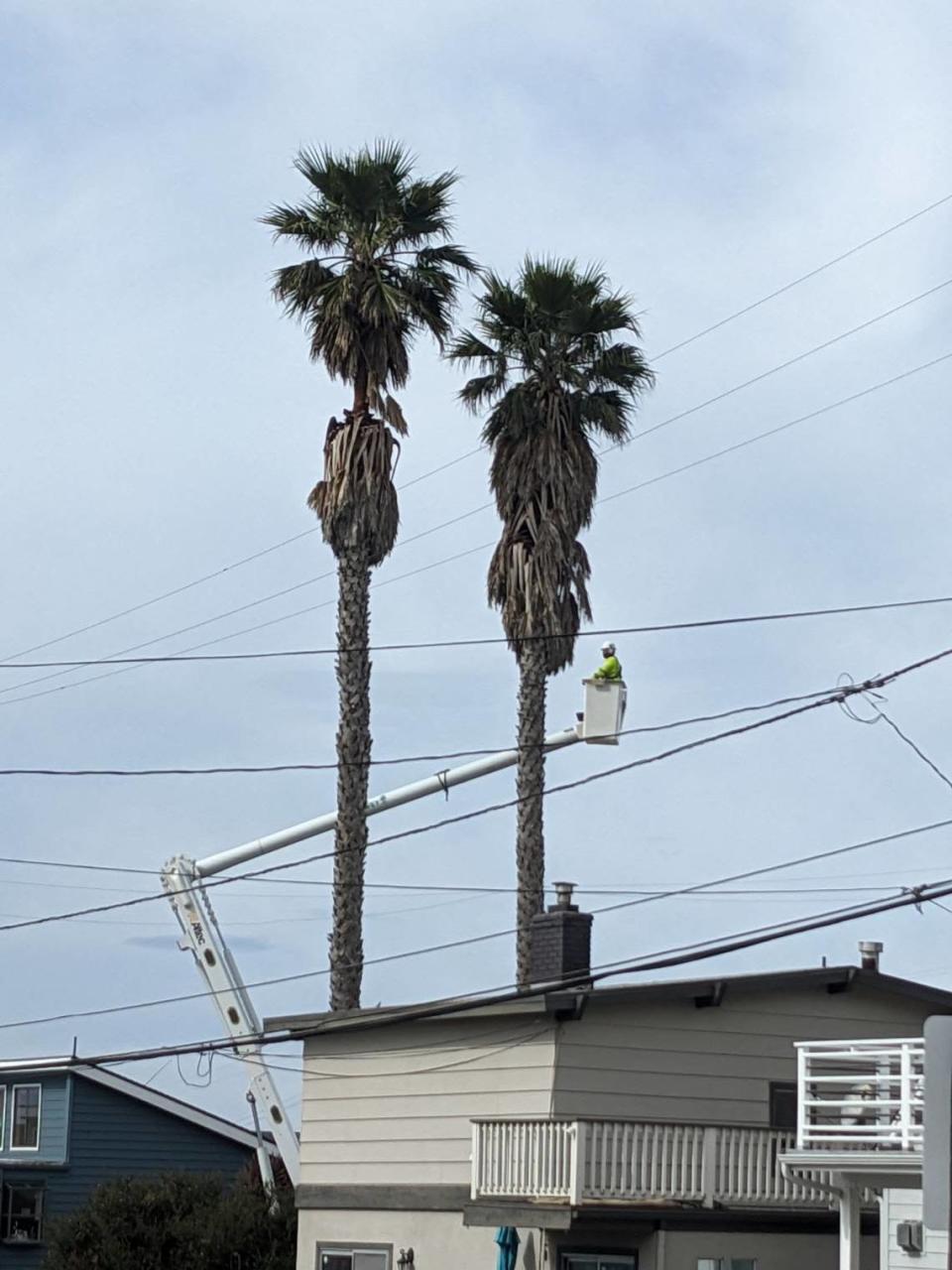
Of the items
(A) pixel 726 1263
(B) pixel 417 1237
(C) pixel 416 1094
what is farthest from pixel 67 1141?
(A) pixel 726 1263

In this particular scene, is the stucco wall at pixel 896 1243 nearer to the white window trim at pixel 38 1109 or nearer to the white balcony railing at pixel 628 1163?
the white balcony railing at pixel 628 1163

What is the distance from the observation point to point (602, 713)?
2769 cm

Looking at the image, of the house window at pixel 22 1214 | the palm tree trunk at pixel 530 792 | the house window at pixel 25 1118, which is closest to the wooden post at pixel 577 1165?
the palm tree trunk at pixel 530 792

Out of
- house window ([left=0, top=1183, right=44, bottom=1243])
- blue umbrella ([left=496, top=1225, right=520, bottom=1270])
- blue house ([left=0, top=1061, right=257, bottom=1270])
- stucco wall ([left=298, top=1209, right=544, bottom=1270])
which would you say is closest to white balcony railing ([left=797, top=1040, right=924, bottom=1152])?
blue umbrella ([left=496, top=1225, right=520, bottom=1270])

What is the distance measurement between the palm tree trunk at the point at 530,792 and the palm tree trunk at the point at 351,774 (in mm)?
2625

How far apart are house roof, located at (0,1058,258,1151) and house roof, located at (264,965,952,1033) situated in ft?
52.9

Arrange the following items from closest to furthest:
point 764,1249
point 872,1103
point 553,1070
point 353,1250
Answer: point 872,1103, point 764,1249, point 553,1070, point 353,1250

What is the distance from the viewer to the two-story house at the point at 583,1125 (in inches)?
942

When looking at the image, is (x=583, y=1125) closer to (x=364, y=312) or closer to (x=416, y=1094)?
(x=416, y=1094)

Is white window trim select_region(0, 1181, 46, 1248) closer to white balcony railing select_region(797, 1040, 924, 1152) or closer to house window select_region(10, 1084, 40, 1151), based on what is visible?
house window select_region(10, 1084, 40, 1151)

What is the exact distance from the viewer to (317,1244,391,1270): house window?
1058 inches

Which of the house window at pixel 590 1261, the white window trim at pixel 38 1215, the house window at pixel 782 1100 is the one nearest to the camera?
the house window at pixel 590 1261

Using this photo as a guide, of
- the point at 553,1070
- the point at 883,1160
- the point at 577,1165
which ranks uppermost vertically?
the point at 553,1070

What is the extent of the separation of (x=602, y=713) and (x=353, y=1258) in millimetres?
7957
